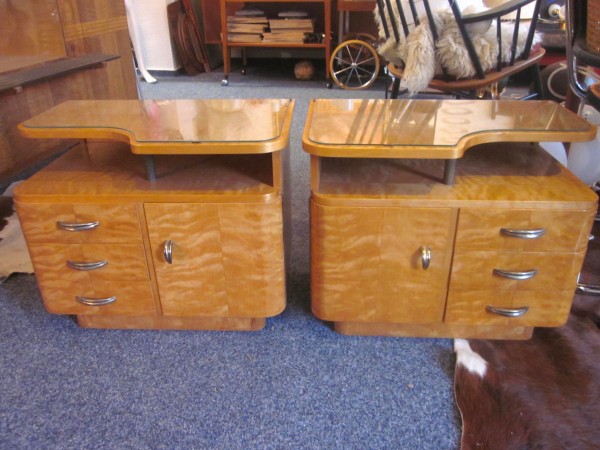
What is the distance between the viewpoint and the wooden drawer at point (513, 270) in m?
0.89

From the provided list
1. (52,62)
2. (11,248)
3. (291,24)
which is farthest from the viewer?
(291,24)

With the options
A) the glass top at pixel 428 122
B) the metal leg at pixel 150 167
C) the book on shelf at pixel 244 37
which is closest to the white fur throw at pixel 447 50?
the glass top at pixel 428 122

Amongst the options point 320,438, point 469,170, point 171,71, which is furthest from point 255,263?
point 171,71

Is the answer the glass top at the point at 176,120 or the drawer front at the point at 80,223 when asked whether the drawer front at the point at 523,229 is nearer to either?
the glass top at the point at 176,120

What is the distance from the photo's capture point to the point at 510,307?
0.94 metres

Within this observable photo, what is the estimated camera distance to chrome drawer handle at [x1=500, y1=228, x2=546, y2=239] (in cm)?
86

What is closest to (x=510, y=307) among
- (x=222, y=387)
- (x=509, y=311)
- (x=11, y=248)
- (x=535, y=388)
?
(x=509, y=311)

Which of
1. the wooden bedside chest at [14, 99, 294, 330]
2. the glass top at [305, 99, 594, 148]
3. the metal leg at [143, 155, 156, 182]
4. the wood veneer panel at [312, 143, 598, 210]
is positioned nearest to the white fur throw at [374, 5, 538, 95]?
the glass top at [305, 99, 594, 148]

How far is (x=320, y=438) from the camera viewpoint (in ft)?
2.63

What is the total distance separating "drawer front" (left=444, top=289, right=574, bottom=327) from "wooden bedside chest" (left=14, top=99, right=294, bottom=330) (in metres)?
0.35

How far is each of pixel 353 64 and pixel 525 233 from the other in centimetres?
255

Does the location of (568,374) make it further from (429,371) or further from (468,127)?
(468,127)

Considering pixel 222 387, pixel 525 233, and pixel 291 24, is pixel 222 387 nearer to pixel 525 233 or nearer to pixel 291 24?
pixel 525 233

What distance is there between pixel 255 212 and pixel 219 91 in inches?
102
